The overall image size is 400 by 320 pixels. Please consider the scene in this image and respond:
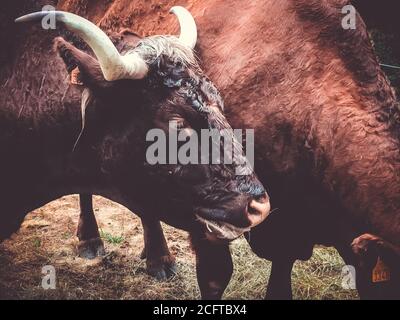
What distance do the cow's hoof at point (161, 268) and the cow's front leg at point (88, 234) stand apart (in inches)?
22.8

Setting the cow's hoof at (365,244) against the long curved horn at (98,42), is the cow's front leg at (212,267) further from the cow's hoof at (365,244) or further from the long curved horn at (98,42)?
the long curved horn at (98,42)

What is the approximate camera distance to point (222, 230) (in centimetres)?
291

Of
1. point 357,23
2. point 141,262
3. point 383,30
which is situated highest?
point 383,30

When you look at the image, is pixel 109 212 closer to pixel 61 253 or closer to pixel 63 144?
pixel 61 253

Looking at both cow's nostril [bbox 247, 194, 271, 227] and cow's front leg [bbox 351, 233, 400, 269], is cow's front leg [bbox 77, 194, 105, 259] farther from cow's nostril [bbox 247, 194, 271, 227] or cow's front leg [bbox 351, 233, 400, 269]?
cow's front leg [bbox 351, 233, 400, 269]

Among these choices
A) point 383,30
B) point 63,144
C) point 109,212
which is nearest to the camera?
point 63,144

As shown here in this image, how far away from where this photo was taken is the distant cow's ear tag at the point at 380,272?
109 inches

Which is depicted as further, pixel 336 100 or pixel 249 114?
pixel 249 114

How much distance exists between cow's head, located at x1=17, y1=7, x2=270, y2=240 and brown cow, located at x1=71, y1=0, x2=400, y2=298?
1.70 ft

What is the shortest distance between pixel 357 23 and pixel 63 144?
2.10 meters

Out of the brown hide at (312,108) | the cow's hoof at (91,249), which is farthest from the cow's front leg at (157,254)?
the brown hide at (312,108)

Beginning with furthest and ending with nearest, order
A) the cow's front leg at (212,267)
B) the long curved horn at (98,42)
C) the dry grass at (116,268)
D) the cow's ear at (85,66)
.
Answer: the dry grass at (116,268), the cow's front leg at (212,267), the cow's ear at (85,66), the long curved horn at (98,42)

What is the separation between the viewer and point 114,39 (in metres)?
3.17
